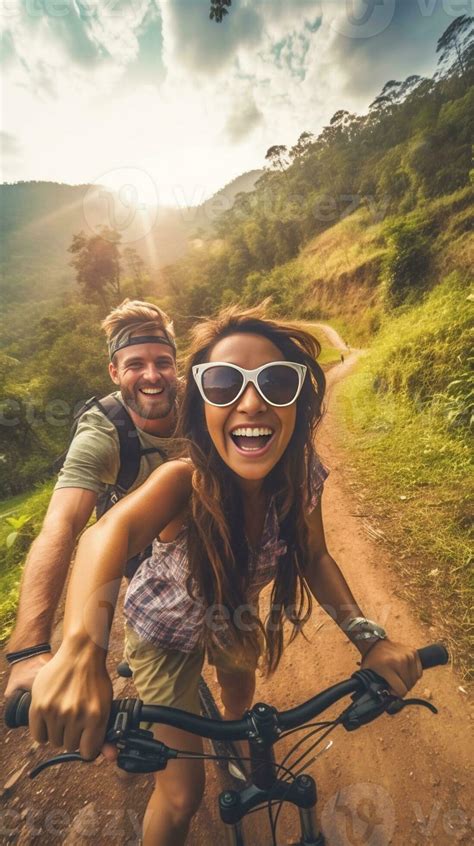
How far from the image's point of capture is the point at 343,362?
16859 millimetres

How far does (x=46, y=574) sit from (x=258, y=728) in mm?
1426

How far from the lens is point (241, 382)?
1595 mm

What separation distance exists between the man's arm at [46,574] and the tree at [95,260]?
133 feet

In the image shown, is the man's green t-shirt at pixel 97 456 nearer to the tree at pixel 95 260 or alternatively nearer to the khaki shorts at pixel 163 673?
the khaki shorts at pixel 163 673

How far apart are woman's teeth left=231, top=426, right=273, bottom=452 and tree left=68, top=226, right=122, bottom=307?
136ft

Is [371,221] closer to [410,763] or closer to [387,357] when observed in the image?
[387,357]

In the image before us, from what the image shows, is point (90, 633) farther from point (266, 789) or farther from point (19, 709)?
point (266, 789)

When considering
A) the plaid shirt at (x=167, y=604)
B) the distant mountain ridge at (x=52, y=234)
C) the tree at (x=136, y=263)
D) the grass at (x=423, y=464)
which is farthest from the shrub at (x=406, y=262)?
the distant mountain ridge at (x=52, y=234)

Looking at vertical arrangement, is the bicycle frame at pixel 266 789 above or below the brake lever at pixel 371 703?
below

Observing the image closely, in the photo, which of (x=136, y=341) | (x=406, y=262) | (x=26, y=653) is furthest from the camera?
(x=406, y=262)

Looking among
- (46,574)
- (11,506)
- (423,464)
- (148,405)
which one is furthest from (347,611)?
(11,506)

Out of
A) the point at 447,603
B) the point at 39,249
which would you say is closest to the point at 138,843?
the point at 447,603

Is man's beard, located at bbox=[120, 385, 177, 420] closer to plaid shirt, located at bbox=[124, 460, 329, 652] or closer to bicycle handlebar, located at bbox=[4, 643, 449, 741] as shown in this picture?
plaid shirt, located at bbox=[124, 460, 329, 652]

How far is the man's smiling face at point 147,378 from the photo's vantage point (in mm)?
2848
